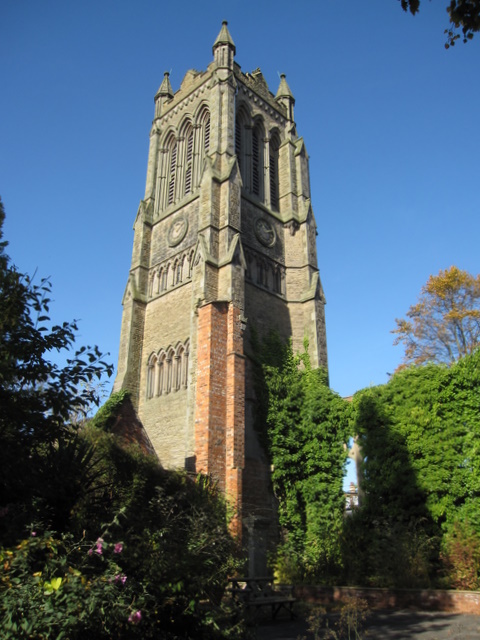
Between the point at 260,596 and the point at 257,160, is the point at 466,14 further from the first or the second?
the point at 257,160

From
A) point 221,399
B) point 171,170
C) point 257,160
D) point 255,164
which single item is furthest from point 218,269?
point 171,170

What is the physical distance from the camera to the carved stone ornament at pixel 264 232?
28109 mm

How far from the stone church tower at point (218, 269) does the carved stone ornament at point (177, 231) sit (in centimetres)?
9

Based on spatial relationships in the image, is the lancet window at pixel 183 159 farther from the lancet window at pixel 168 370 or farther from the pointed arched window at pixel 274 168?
the lancet window at pixel 168 370

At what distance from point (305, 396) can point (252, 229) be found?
10.2 meters

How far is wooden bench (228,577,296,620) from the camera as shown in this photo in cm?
1119

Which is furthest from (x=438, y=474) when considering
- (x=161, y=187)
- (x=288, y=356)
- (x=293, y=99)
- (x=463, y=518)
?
(x=293, y=99)

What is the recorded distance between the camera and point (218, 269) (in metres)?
23.3

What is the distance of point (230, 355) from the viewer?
21.0 metres

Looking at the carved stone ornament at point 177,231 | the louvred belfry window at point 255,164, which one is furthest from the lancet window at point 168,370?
the louvred belfry window at point 255,164

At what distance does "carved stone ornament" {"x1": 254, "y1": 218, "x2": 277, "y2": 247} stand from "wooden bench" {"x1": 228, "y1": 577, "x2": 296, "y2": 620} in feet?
61.9

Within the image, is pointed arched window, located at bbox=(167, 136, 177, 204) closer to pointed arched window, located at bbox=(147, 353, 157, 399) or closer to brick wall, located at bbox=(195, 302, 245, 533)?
pointed arched window, located at bbox=(147, 353, 157, 399)

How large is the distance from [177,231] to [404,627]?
72.9 ft

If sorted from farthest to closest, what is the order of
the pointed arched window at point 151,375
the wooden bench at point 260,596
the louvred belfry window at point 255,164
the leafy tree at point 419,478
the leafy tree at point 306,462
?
the louvred belfry window at point 255,164, the pointed arched window at point 151,375, the leafy tree at point 306,462, the leafy tree at point 419,478, the wooden bench at point 260,596
